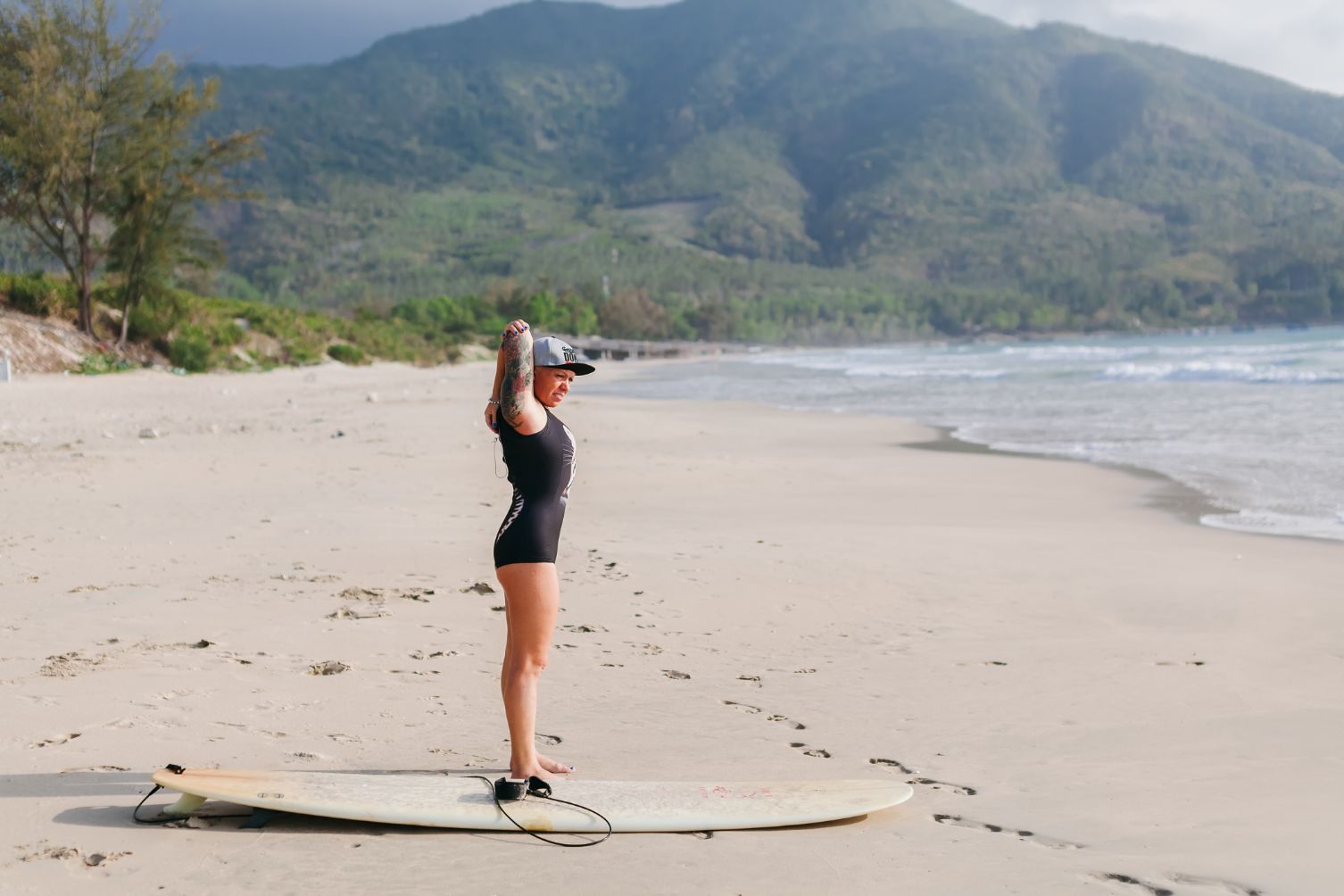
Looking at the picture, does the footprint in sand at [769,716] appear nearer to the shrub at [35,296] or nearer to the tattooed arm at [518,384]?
the tattooed arm at [518,384]

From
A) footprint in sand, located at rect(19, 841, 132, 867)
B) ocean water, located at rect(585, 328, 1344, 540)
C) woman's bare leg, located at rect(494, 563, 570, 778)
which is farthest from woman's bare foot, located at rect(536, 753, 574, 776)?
ocean water, located at rect(585, 328, 1344, 540)

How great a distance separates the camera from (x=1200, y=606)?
718cm

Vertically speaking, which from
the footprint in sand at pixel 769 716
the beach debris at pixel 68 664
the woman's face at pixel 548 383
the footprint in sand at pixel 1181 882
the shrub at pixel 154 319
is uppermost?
the shrub at pixel 154 319

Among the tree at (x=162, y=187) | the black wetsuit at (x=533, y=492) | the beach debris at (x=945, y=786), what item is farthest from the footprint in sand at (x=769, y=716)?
the tree at (x=162, y=187)

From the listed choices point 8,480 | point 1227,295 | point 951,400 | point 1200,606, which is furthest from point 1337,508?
point 1227,295

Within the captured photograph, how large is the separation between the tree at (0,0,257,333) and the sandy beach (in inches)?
893

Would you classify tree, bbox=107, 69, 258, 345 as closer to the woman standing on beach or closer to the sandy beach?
the sandy beach

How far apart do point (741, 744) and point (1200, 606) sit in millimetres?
3929

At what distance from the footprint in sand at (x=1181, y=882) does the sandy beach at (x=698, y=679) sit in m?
0.01

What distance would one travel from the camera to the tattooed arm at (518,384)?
3.87 m

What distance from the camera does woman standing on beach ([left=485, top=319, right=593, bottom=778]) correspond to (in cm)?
402

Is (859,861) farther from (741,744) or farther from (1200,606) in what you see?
(1200,606)

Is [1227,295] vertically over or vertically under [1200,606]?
over

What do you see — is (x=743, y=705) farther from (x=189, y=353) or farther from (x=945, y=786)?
(x=189, y=353)
